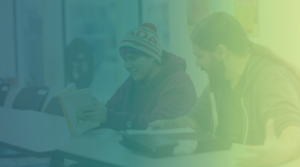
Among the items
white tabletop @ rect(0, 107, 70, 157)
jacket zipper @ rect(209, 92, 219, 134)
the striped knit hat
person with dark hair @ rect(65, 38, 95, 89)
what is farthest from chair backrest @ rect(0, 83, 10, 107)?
jacket zipper @ rect(209, 92, 219, 134)

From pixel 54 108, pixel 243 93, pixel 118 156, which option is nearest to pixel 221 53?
pixel 243 93

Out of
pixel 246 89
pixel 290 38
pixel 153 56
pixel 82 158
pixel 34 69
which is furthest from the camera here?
pixel 34 69

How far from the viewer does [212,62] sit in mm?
1283

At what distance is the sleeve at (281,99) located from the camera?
0.86m

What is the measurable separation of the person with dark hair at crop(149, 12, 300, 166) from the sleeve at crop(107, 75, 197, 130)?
0.46 ft

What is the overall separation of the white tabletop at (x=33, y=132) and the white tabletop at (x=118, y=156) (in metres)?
0.07

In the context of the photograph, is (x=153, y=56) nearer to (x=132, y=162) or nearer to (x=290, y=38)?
(x=290, y=38)

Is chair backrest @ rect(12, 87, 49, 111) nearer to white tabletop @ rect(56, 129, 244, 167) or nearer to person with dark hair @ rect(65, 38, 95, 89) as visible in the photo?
person with dark hair @ rect(65, 38, 95, 89)

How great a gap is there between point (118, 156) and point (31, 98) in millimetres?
1770

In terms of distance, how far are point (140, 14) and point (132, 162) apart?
166 centimetres

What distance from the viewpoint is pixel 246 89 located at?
113 cm

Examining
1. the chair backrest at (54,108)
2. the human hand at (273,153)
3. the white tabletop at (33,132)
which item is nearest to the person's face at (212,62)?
the human hand at (273,153)

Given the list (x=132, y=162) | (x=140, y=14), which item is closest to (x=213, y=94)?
(x=132, y=162)

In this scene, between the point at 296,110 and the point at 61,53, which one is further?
the point at 61,53
